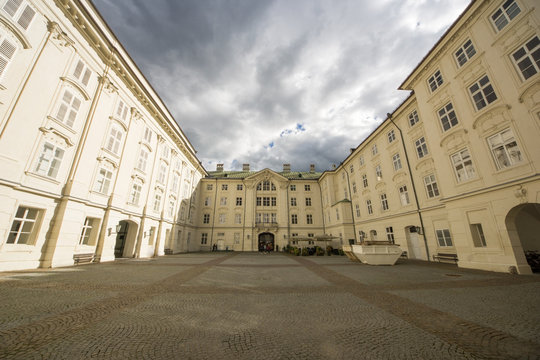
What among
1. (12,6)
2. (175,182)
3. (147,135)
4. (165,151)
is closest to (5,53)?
(12,6)

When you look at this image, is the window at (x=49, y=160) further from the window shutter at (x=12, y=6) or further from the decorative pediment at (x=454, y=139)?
the decorative pediment at (x=454, y=139)

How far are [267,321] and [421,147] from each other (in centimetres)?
1869

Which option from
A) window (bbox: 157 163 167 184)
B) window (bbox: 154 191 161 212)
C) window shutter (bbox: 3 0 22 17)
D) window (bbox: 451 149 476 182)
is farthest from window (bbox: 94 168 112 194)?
window (bbox: 451 149 476 182)

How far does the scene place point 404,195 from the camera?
18.5m

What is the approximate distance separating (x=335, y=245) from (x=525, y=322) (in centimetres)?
2538

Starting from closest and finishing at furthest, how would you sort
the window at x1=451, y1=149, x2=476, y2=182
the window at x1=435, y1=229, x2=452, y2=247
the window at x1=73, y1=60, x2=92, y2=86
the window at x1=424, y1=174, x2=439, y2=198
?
the window at x1=451, y1=149, x2=476, y2=182
the window at x1=73, y1=60, x2=92, y2=86
the window at x1=435, y1=229, x2=452, y2=247
the window at x1=424, y1=174, x2=439, y2=198

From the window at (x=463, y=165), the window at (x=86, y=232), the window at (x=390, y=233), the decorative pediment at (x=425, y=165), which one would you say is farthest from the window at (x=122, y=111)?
the window at (x=390, y=233)

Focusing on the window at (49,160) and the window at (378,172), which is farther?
the window at (378,172)

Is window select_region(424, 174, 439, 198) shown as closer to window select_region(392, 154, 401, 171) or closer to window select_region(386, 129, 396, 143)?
window select_region(392, 154, 401, 171)

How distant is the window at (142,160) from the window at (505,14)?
26888 mm

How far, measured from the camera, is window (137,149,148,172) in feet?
63.0

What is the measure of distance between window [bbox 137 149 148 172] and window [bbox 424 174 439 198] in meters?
25.4

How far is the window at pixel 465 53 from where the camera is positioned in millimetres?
12195

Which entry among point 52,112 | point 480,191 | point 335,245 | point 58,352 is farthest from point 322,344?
point 335,245
